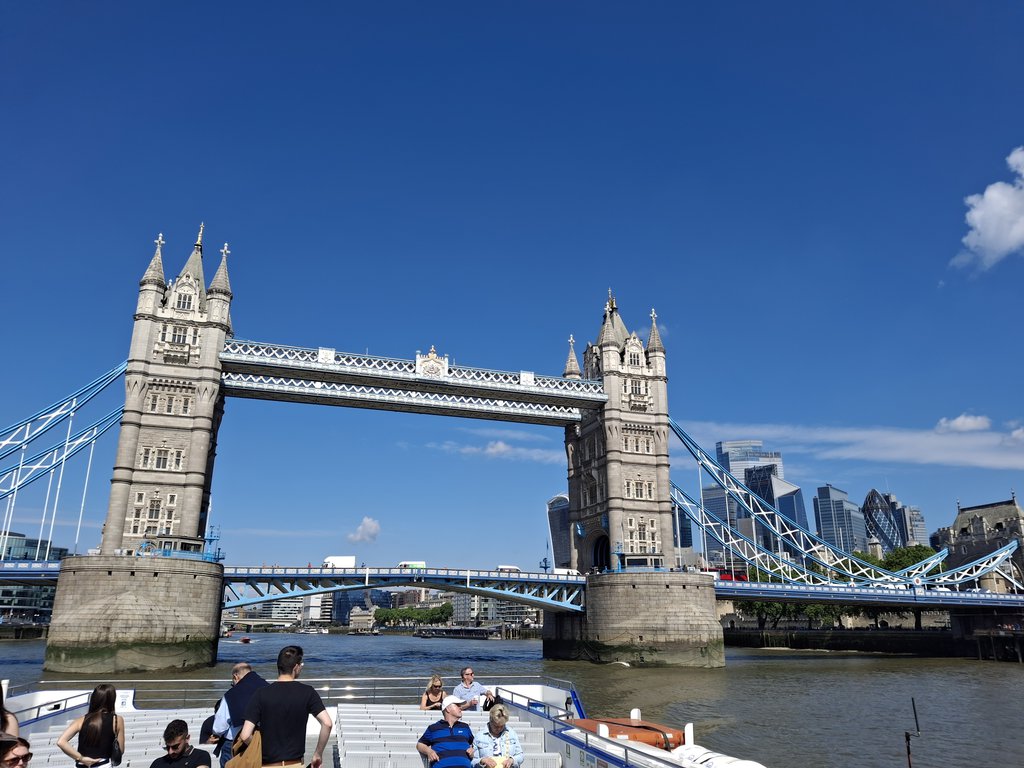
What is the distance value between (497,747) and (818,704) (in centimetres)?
2992

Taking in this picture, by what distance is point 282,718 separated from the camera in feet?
24.4

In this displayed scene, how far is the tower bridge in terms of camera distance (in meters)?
43.3

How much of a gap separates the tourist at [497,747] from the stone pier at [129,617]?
40.3 meters

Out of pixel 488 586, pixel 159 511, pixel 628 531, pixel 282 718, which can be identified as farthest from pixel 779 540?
pixel 282 718

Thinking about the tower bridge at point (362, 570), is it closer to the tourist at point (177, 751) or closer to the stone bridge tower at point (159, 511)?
the stone bridge tower at point (159, 511)

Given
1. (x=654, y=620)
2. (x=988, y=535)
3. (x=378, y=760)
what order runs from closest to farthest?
(x=378, y=760) → (x=654, y=620) → (x=988, y=535)

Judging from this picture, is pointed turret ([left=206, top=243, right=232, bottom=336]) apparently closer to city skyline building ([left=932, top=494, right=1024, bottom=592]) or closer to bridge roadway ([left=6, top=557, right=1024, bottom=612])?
bridge roadway ([left=6, top=557, right=1024, bottom=612])

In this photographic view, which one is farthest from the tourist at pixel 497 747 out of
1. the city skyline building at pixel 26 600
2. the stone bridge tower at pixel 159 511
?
the city skyline building at pixel 26 600

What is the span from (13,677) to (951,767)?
1772 inches

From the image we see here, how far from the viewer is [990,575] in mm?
79750

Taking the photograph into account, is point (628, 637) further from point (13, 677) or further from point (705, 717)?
point (13, 677)

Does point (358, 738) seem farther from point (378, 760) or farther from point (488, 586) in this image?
point (488, 586)

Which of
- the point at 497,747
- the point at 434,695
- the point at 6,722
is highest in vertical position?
the point at 6,722

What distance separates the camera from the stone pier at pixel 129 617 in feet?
136
